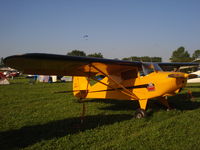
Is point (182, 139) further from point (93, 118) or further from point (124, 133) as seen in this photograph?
point (93, 118)

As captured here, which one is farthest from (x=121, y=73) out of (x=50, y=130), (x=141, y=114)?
(x=50, y=130)

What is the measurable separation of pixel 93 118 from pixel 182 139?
3005 mm

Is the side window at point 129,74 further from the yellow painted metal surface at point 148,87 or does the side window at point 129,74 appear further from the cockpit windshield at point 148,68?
the cockpit windshield at point 148,68

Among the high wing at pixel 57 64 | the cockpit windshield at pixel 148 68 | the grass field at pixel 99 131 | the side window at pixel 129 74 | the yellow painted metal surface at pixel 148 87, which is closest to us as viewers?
the grass field at pixel 99 131

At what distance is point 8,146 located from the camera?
4004mm

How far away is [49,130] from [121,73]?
362cm

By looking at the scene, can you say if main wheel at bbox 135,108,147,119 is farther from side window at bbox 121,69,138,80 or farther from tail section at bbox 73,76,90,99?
tail section at bbox 73,76,90,99

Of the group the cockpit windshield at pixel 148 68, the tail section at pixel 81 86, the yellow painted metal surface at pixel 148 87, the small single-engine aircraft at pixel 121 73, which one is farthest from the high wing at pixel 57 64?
the tail section at pixel 81 86

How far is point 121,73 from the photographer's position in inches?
289

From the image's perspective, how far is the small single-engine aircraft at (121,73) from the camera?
4.97 m

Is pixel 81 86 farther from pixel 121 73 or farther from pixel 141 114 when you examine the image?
pixel 141 114

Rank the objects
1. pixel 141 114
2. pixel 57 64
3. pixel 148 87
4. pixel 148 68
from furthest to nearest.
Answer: pixel 148 68, pixel 148 87, pixel 141 114, pixel 57 64

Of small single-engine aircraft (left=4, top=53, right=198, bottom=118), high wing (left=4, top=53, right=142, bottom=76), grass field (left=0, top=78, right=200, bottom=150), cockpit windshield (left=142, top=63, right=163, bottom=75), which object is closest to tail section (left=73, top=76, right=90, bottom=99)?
small single-engine aircraft (left=4, top=53, right=198, bottom=118)

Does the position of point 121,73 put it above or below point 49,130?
above
